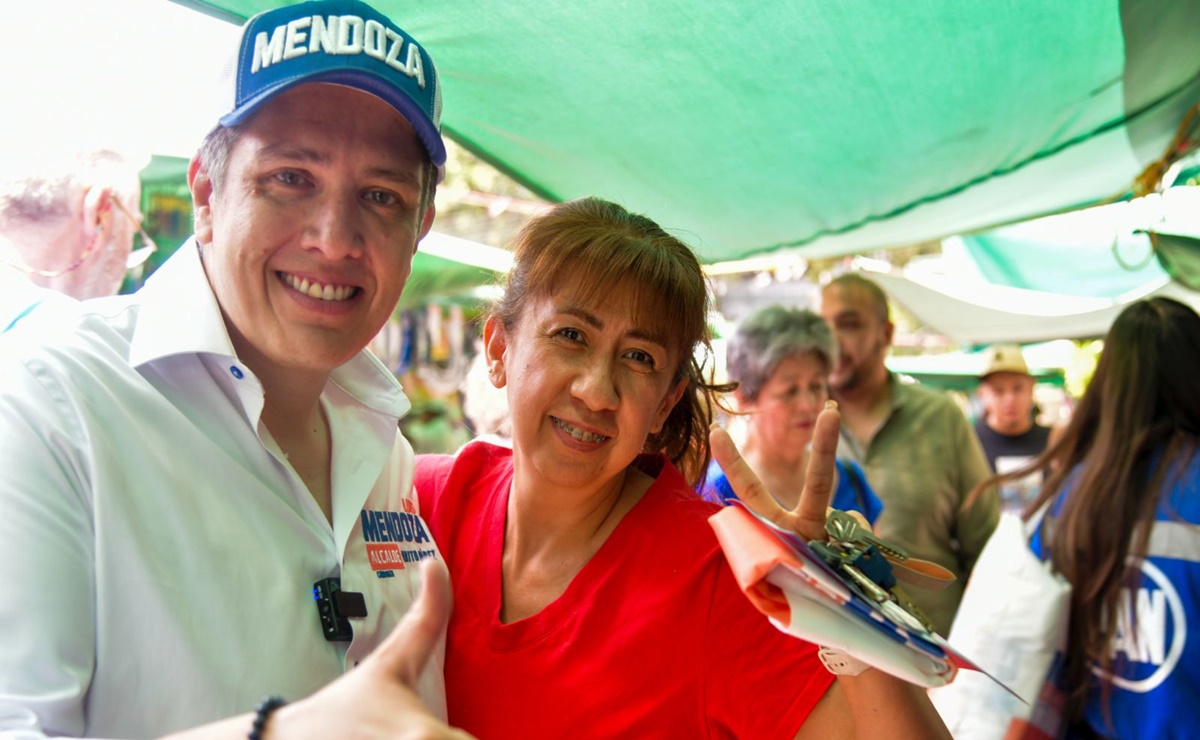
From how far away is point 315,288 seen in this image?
1541mm

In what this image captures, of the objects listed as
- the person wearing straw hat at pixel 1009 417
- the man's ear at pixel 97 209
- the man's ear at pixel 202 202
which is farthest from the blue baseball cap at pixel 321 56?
the person wearing straw hat at pixel 1009 417

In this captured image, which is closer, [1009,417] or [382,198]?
[382,198]

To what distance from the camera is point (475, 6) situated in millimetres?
2182

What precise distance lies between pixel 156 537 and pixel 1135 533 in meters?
2.38

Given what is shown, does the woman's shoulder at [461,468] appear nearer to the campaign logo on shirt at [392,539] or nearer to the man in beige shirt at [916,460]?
the campaign logo on shirt at [392,539]

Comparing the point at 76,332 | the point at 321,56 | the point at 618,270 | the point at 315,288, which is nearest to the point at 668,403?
the point at 618,270

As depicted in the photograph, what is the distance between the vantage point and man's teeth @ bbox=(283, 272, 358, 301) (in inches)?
60.4

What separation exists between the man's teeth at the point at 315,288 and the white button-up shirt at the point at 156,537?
0.46 feet

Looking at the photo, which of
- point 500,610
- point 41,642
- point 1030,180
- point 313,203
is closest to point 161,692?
point 41,642

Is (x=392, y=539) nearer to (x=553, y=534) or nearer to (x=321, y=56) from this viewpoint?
(x=553, y=534)

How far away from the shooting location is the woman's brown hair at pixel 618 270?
1801 millimetres

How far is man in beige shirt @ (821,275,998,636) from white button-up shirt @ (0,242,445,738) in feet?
8.93

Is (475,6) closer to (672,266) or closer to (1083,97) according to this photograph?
(672,266)

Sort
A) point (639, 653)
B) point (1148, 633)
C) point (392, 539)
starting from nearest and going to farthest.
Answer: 1. point (639, 653)
2. point (392, 539)
3. point (1148, 633)
